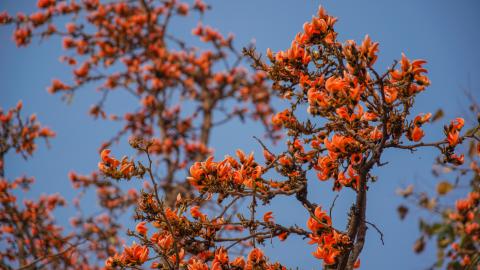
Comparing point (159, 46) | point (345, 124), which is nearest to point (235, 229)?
point (159, 46)

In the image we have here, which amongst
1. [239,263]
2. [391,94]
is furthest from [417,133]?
[239,263]

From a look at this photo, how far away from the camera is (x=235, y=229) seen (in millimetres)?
7316

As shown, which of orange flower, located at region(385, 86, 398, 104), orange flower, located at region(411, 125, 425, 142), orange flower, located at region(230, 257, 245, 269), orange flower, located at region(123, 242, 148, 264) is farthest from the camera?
orange flower, located at region(230, 257, 245, 269)

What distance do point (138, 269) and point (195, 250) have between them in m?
0.35

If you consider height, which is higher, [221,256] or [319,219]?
[319,219]

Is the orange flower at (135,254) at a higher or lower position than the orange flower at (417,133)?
lower

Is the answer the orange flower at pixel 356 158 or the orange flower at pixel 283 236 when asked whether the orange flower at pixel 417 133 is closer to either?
the orange flower at pixel 356 158

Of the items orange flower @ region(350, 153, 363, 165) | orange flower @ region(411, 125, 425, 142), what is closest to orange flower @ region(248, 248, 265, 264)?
orange flower @ region(350, 153, 363, 165)

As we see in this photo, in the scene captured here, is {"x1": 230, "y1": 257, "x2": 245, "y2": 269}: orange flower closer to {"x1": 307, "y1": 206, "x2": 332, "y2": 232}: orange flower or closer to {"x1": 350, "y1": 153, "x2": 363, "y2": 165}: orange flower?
{"x1": 307, "y1": 206, "x2": 332, "y2": 232}: orange flower

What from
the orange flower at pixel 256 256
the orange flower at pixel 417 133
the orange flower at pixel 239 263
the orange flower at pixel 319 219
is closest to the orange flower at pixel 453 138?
the orange flower at pixel 417 133

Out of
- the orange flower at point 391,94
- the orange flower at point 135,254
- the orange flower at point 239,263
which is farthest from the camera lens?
the orange flower at point 239,263

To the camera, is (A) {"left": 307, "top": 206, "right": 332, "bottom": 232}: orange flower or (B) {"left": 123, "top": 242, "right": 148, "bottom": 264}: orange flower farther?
(B) {"left": 123, "top": 242, "right": 148, "bottom": 264}: orange flower

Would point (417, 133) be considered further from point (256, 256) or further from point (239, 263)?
point (239, 263)

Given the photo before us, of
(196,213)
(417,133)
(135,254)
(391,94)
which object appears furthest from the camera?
(196,213)
